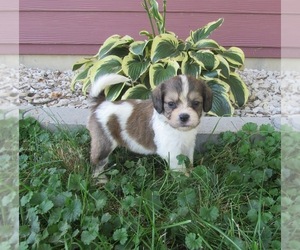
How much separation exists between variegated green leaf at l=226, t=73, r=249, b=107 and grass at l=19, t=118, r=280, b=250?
3.19 feet

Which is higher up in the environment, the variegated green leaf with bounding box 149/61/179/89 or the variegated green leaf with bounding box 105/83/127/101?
the variegated green leaf with bounding box 149/61/179/89

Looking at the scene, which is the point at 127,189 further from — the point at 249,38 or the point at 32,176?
the point at 249,38

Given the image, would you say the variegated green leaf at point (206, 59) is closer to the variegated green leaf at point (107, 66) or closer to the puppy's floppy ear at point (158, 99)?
the variegated green leaf at point (107, 66)

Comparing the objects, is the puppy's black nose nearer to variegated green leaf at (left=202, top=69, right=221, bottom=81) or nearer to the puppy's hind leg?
the puppy's hind leg

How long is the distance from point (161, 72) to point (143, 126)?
0.95 meters

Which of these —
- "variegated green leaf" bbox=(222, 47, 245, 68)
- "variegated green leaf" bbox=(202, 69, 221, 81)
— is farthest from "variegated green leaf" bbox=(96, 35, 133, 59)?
"variegated green leaf" bbox=(222, 47, 245, 68)

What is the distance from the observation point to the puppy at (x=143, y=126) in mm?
2920

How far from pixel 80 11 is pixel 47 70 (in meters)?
0.93

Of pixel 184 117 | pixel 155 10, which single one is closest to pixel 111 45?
pixel 155 10

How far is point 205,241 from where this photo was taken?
219 centimetres

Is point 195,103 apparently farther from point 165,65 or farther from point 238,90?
point 238,90

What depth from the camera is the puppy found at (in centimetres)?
292

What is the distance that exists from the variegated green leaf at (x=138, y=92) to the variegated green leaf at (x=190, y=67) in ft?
1.43

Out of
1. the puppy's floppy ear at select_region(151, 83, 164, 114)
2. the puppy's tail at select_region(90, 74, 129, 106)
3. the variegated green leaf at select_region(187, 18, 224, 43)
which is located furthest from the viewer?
the variegated green leaf at select_region(187, 18, 224, 43)
